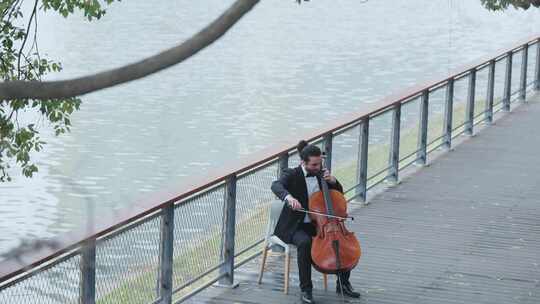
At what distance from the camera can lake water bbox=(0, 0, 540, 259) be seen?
27812 mm

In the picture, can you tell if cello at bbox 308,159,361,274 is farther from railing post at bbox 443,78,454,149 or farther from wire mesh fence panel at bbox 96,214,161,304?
railing post at bbox 443,78,454,149

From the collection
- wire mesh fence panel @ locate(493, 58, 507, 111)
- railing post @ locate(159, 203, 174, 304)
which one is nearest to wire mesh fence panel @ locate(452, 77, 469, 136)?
wire mesh fence panel @ locate(493, 58, 507, 111)

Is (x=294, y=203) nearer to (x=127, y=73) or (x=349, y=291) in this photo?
(x=349, y=291)

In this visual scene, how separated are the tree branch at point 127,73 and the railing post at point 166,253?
555 cm

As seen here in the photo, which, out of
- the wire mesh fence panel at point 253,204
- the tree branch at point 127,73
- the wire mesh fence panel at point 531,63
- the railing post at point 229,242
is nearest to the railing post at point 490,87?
the wire mesh fence panel at point 531,63

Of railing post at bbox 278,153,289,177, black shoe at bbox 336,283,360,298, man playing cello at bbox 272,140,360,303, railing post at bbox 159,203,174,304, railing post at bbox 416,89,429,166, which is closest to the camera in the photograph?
railing post at bbox 159,203,174,304

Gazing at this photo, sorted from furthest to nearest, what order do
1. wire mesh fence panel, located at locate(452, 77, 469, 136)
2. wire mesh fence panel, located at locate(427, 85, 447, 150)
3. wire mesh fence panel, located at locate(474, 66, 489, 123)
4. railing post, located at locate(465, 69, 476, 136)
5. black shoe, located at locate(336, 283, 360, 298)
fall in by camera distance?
wire mesh fence panel, located at locate(474, 66, 489, 123), railing post, located at locate(465, 69, 476, 136), wire mesh fence panel, located at locate(452, 77, 469, 136), wire mesh fence panel, located at locate(427, 85, 447, 150), black shoe, located at locate(336, 283, 360, 298)

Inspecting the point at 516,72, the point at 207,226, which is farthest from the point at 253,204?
the point at 516,72

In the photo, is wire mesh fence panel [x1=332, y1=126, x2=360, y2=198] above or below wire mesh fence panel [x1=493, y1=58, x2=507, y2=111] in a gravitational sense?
below

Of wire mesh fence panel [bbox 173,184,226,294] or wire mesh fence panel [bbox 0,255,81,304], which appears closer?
wire mesh fence panel [bbox 0,255,81,304]

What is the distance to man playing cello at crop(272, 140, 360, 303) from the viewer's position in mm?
8961

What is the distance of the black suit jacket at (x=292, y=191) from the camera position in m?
9.04

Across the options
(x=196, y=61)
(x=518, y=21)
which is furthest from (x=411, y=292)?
(x=518, y=21)

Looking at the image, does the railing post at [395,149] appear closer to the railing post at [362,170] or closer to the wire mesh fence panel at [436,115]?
the railing post at [362,170]
